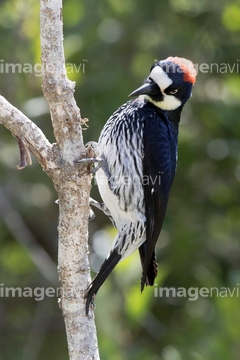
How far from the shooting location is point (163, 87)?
4941 millimetres

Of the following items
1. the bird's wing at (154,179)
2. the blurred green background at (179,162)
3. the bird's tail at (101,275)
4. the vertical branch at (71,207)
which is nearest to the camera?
the vertical branch at (71,207)

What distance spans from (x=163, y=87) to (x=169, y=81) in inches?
2.1

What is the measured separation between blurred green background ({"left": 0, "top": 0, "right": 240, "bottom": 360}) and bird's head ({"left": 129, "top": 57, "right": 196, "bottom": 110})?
5.92 ft

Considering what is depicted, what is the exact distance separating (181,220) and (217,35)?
165 cm

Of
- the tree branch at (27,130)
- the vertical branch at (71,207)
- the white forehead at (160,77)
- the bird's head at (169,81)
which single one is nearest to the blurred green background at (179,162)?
the bird's head at (169,81)

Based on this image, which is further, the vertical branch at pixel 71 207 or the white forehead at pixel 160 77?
the white forehead at pixel 160 77

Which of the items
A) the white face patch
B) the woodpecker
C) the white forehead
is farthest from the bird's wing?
the white forehead

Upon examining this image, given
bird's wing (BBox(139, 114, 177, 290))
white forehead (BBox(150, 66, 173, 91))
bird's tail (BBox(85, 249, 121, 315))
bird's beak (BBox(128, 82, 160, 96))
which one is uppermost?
white forehead (BBox(150, 66, 173, 91))

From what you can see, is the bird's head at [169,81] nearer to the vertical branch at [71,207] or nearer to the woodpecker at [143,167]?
the woodpecker at [143,167]

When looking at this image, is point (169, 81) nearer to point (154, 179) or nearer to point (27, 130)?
point (154, 179)

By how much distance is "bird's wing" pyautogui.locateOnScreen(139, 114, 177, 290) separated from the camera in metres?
4.79

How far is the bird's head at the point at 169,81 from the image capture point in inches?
193

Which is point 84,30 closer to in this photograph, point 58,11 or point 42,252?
point 42,252

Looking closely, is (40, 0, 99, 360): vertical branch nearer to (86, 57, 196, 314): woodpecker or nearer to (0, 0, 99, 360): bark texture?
(0, 0, 99, 360): bark texture
